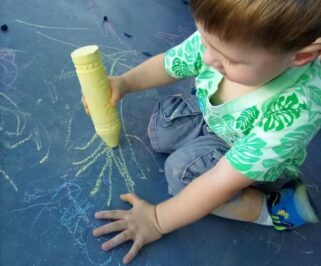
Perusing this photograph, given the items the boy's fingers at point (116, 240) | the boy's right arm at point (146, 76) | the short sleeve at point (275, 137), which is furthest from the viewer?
the boy's right arm at point (146, 76)

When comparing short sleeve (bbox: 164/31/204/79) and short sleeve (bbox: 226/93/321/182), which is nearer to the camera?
short sleeve (bbox: 226/93/321/182)

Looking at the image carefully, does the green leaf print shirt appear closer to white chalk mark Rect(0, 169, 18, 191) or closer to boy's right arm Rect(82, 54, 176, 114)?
boy's right arm Rect(82, 54, 176, 114)

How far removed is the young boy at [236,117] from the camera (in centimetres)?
49

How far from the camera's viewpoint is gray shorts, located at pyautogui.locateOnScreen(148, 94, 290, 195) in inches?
30.9

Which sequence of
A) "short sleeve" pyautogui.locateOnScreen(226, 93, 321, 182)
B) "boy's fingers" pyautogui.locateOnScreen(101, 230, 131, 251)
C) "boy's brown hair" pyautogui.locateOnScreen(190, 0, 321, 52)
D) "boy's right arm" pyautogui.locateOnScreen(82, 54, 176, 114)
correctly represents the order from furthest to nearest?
"boy's right arm" pyautogui.locateOnScreen(82, 54, 176, 114) → "boy's fingers" pyautogui.locateOnScreen(101, 230, 131, 251) → "short sleeve" pyautogui.locateOnScreen(226, 93, 321, 182) → "boy's brown hair" pyautogui.locateOnScreen(190, 0, 321, 52)

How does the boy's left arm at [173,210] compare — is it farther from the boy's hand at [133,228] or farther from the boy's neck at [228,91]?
the boy's neck at [228,91]

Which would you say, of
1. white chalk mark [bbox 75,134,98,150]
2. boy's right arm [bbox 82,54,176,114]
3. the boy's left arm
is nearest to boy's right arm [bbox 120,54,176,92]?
boy's right arm [bbox 82,54,176,114]

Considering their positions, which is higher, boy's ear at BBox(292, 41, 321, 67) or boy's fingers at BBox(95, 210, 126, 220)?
boy's ear at BBox(292, 41, 321, 67)

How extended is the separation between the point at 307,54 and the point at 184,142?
0.41 metres

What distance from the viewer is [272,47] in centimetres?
51

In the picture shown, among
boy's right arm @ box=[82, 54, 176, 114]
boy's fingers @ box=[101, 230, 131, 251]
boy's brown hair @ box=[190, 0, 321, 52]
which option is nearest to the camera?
boy's brown hair @ box=[190, 0, 321, 52]

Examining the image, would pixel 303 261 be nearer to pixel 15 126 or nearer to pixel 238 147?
pixel 238 147

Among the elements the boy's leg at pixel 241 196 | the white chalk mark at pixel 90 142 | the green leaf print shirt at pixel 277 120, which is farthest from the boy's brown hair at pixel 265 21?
the white chalk mark at pixel 90 142

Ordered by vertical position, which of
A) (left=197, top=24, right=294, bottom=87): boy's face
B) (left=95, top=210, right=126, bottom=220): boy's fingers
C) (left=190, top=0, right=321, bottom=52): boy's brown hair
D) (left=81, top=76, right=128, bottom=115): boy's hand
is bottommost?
(left=95, top=210, right=126, bottom=220): boy's fingers
